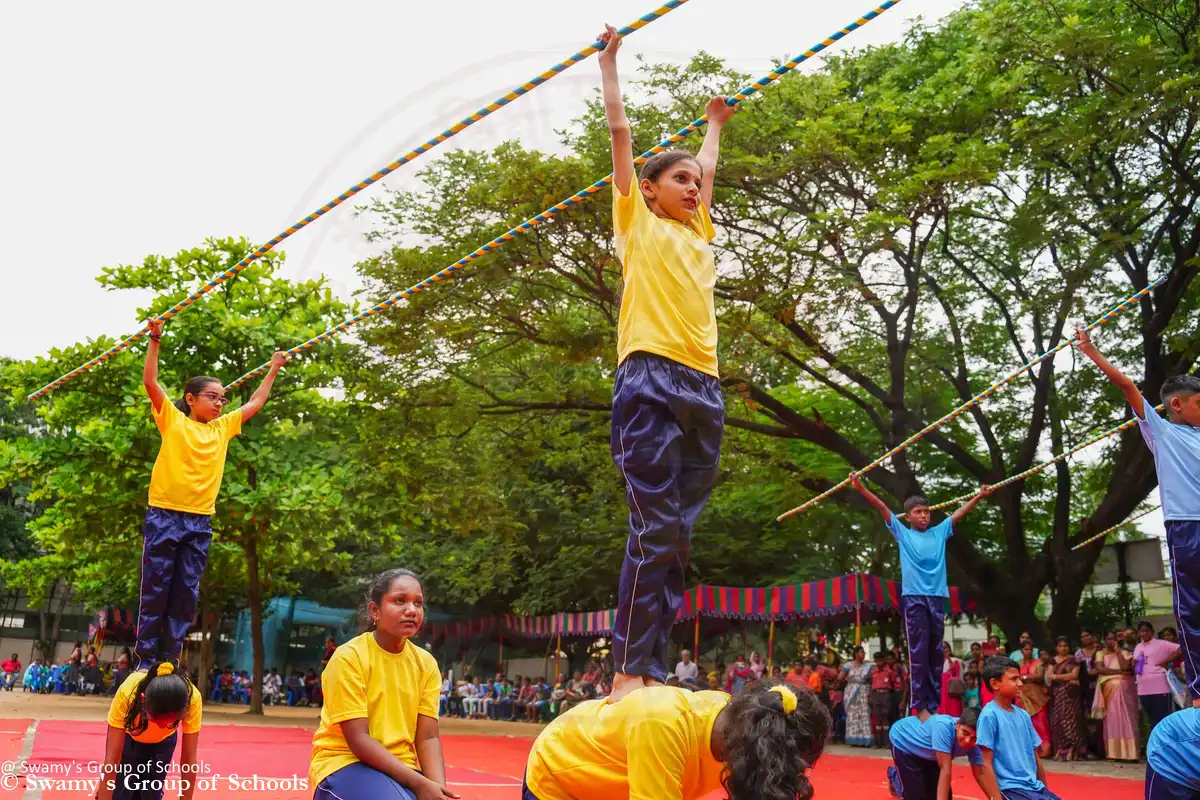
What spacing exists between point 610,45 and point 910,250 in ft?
35.5

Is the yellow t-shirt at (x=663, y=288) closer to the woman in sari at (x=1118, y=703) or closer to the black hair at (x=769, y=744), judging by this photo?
the black hair at (x=769, y=744)

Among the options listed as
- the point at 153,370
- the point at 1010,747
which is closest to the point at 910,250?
the point at 1010,747

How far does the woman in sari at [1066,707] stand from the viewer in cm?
1229

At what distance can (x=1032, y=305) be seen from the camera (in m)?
13.2

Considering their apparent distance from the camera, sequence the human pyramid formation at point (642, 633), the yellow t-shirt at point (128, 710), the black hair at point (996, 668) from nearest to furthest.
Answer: the human pyramid formation at point (642, 633) < the yellow t-shirt at point (128, 710) < the black hair at point (996, 668)

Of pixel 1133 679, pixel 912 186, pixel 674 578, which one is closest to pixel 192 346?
pixel 912 186

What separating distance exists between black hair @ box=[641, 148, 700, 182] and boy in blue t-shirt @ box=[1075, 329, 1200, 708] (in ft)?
6.53

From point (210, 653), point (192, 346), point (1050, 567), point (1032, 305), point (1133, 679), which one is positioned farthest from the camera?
point (210, 653)

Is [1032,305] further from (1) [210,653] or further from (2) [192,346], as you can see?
(1) [210,653]

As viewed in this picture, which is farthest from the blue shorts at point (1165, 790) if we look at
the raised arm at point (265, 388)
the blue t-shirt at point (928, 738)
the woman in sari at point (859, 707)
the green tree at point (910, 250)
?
the woman in sari at point (859, 707)

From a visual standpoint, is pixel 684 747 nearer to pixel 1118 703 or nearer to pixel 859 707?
pixel 1118 703

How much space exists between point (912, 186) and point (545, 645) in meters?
18.0

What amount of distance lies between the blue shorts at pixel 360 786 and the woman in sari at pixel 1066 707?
418 inches

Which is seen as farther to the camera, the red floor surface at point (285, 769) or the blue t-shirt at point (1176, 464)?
the red floor surface at point (285, 769)
